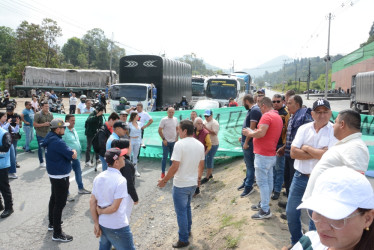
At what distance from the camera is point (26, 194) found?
7098 mm

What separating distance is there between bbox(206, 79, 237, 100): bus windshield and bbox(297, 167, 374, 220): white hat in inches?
855

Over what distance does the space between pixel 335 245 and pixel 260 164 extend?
11.9 ft

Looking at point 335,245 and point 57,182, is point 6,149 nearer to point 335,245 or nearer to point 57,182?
point 57,182

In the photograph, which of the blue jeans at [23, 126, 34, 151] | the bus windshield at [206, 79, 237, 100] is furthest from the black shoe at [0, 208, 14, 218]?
the bus windshield at [206, 79, 237, 100]

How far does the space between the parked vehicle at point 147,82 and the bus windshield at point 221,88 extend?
2805 millimetres

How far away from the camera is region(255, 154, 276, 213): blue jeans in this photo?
4953mm

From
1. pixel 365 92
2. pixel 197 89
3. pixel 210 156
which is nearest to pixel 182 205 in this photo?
pixel 210 156

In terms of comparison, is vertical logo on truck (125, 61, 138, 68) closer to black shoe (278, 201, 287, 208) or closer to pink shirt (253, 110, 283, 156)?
pink shirt (253, 110, 283, 156)

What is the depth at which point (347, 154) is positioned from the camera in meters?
2.75

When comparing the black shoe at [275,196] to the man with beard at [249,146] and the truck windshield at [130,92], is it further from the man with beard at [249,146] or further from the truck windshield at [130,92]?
the truck windshield at [130,92]

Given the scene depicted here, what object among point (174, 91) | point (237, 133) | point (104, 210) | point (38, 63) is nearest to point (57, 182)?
point (104, 210)

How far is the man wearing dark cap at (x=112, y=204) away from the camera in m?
3.42

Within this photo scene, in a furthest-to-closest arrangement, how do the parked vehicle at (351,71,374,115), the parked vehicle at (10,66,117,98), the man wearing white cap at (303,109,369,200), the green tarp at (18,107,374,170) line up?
the parked vehicle at (10,66,117,98) < the parked vehicle at (351,71,374,115) < the green tarp at (18,107,374,170) < the man wearing white cap at (303,109,369,200)

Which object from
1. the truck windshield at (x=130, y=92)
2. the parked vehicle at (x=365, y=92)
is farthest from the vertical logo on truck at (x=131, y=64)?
the parked vehicle at (x=365, y=92)
